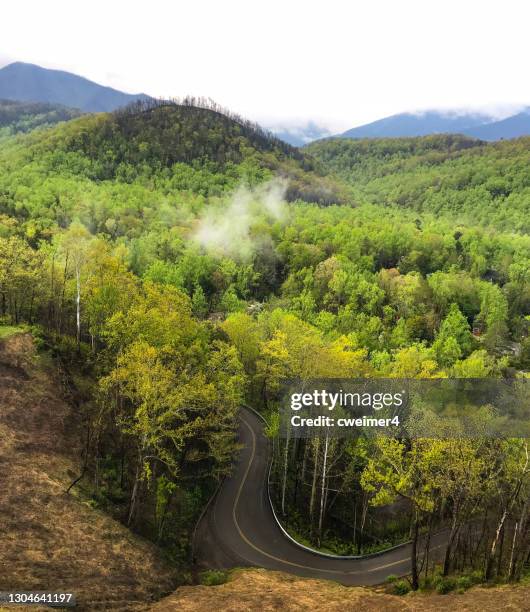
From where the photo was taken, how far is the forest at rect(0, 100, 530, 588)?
2836 centimetres

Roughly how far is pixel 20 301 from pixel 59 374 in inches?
569

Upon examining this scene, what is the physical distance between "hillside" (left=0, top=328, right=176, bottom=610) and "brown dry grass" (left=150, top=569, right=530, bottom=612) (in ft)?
6.83

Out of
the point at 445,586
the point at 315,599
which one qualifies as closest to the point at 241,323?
the point at 315,599

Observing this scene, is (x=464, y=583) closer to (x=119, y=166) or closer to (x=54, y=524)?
(x=54, y=524)

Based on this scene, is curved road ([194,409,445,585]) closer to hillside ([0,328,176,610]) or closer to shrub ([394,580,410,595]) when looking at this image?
shrub ([394,580,410,595])

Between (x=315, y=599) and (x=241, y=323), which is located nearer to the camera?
(x=315, y=599)

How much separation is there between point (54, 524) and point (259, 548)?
14786 millimetres

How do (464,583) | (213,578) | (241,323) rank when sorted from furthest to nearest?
(241,323)
(213,578)
(464,583)

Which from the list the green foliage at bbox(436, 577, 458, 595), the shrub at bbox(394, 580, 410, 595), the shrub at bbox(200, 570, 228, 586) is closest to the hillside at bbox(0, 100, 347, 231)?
the shrub at bbox(200, 570, 228, 586)

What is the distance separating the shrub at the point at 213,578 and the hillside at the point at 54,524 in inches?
87.2

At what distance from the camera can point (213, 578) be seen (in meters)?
26.4

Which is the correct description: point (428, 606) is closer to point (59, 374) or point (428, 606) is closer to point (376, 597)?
point (376, 597)

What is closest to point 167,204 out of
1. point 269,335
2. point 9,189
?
point 9,189

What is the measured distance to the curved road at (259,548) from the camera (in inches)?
1228
